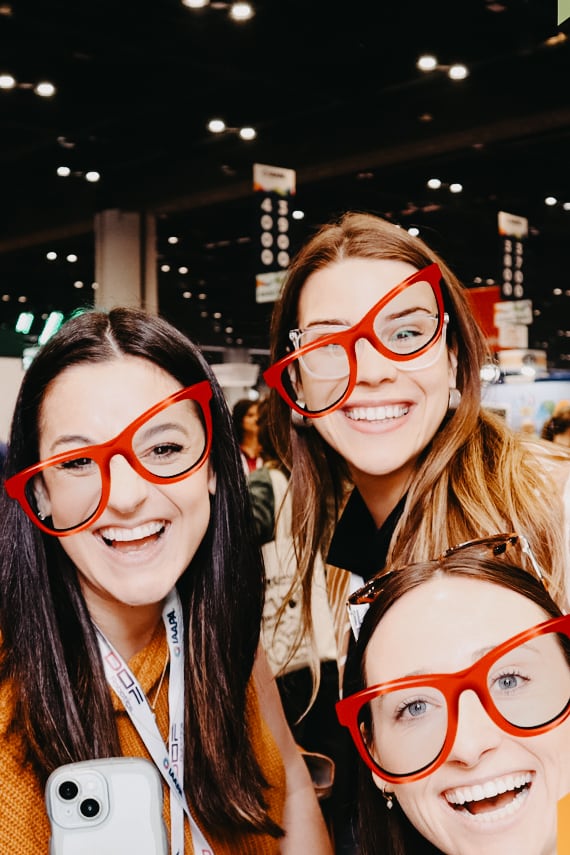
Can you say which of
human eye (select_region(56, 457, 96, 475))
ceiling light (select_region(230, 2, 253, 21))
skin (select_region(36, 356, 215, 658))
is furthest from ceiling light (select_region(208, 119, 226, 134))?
human eye (select_region(56, 457, 96, 475))

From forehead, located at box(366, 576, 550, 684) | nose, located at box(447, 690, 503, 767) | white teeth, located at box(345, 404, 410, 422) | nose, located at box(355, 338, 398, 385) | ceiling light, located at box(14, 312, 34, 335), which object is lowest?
nose, located at box(447, 690, 503, 767)

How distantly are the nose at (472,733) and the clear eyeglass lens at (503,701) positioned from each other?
2 cm

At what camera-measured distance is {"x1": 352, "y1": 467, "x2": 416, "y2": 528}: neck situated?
1.63m

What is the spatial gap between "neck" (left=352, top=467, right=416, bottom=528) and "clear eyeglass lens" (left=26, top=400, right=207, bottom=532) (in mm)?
426

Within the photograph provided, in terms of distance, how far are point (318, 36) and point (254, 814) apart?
410 cm

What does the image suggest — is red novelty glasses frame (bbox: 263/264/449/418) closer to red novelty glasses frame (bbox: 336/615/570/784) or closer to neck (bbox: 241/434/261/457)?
red novelty glasses frame (bbox: 336/615/570/784)

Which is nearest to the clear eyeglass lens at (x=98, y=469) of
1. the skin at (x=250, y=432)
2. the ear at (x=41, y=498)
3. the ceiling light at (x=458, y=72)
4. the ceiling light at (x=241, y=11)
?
the ear at (x=41, y=498)

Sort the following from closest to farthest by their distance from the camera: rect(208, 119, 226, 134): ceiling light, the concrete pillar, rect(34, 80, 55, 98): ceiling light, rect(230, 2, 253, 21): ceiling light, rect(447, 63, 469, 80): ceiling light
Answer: rect(230, 2, 253, 21): ceiling light < rect(447, 63, 469, 80): ceiling light < rect(34, 80, 55, 98): ceiling light < rect(208, 119, 226, 134): ceiling light < the concrete pillar

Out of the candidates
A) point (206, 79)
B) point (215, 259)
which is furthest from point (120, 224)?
Result: point (206, 79)

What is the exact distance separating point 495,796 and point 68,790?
0.45 metres

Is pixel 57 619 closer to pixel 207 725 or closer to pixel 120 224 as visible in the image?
pixel 207 725

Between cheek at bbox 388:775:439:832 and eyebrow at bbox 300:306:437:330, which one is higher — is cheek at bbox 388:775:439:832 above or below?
below

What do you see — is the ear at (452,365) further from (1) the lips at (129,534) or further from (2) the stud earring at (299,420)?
(1) the lips at (129,534)

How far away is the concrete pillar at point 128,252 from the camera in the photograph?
672 centimetres
